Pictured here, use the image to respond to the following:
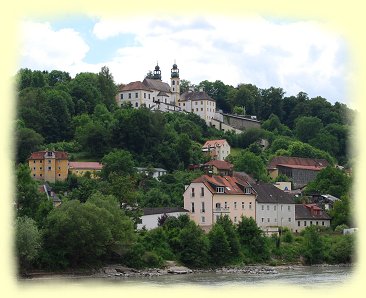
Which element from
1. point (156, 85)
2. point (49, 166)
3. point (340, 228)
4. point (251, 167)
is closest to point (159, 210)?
point (340, 228)

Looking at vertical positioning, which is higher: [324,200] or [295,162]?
[295,162]

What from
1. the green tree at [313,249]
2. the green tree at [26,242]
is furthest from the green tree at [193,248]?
the green tree at [26,242]

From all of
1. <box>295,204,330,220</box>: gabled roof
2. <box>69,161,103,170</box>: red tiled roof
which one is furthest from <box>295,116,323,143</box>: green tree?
<box>295,204,330,220</box>: gabled roof

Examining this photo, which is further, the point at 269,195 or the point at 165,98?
the point at 165,98

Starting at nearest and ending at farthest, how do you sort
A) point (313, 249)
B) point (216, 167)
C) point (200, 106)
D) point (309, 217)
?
point (313, 249), point (309, 217), point (216, 167), point (200, 106)

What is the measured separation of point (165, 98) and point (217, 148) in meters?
15.8

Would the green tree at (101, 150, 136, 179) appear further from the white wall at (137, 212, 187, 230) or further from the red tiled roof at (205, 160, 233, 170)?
the white wall at (137, 212, 187, 230)

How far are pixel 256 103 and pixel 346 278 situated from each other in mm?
63528

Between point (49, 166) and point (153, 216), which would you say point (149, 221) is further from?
point (49, 166)

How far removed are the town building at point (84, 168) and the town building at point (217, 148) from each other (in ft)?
43.1

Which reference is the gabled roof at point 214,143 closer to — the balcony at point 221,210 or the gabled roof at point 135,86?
the gabled roof at point 135,86

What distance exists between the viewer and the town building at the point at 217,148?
225ft

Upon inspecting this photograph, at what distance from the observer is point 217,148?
69.4 m

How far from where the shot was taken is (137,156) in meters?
62.1
